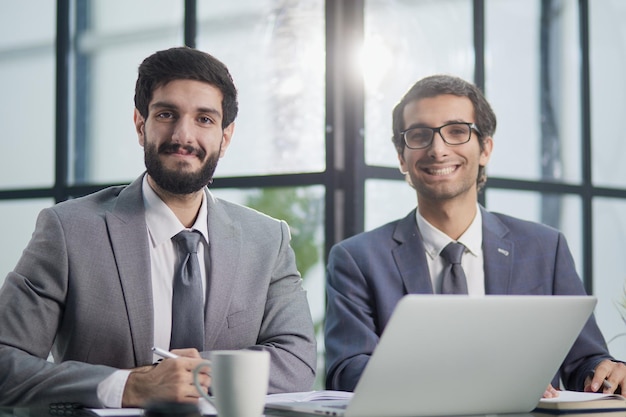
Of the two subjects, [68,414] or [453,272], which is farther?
[453,272]

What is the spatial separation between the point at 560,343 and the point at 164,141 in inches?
47.9

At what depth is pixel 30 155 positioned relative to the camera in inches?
180

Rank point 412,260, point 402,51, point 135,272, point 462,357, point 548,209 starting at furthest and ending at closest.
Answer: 1. point 548,209
2. point 402,51
3. point 412,260
4. point 135,272
5. point 462,357

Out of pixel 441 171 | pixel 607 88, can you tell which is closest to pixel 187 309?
pixel 441 171

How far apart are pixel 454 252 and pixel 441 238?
86 mm

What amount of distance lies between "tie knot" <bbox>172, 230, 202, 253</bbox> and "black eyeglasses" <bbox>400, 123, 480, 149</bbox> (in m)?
0.77

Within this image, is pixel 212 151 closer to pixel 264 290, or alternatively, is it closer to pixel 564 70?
pixel 264 290

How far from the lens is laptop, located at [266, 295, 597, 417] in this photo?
1.35 metres

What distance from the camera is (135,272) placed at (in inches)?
88.4

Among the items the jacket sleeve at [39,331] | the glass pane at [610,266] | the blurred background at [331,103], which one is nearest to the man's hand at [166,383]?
the jacket sleeve at [39,331]

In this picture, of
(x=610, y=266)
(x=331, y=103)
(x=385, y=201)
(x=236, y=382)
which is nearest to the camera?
(x=236, y=382)

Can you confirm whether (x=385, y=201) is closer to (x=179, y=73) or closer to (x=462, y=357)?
(x=179, y=73)

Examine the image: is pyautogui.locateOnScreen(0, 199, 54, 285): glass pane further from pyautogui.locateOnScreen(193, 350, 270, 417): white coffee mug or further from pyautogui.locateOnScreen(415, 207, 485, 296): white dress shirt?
pyautogui.locateOnScreen(193, 350, 270, 417): white coffee mug

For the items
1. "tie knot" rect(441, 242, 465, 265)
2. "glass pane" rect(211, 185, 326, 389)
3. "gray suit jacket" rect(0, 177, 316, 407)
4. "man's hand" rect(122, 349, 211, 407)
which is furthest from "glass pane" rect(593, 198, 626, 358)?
"man's hand" rect(122, 349, 211, 407)
